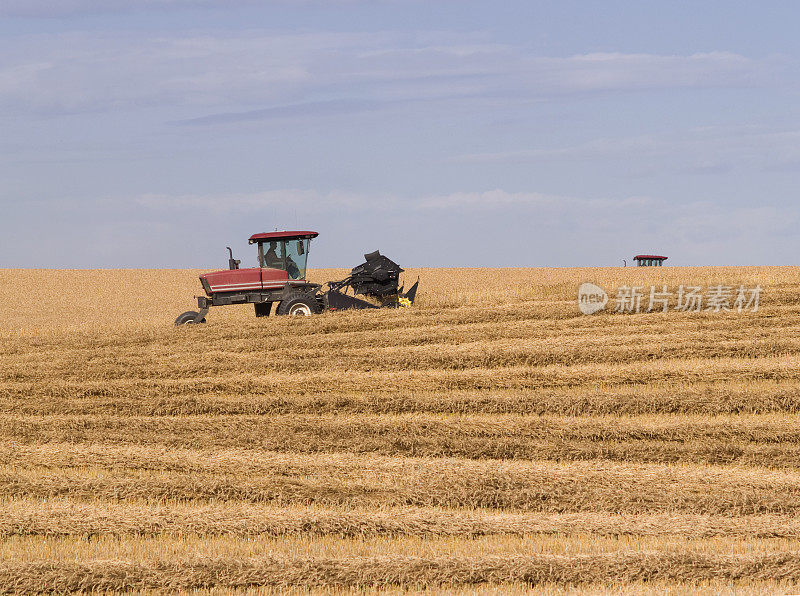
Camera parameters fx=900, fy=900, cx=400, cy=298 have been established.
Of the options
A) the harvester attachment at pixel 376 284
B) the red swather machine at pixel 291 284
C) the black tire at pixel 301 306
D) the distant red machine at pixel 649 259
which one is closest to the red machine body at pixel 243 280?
the red swather machine at pixel 291 284

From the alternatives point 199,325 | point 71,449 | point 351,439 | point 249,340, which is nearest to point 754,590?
point 351,439

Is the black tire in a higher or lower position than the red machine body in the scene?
lower

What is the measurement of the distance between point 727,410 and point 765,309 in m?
4.92

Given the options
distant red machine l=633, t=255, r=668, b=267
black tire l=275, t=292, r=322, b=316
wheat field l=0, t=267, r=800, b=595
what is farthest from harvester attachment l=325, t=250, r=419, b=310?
distant red machine l=633, t=255, r=668, b=267

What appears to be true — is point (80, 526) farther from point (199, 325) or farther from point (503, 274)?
point (503, 274)

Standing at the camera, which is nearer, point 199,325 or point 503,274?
point 199,325

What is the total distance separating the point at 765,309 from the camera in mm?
14180

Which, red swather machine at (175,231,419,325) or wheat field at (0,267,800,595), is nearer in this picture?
wheat field at (0,267,800,595)

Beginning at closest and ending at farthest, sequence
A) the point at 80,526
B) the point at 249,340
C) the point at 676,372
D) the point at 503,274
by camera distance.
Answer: the point at 80,526, the point at 676,372, the point at 249,340, the point at 503,274

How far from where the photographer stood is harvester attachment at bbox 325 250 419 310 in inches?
624

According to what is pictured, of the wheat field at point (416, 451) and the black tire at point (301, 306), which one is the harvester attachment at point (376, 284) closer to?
the black tire at point (301, 306)

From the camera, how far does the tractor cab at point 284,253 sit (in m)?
16.1

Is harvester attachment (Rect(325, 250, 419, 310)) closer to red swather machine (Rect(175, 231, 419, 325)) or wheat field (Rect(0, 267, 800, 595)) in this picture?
red swather machine (Rect(175, 231, 419, 325))

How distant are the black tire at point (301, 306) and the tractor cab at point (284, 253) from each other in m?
0.68
